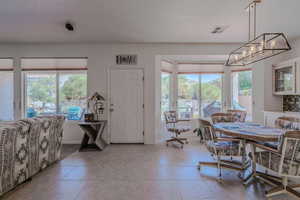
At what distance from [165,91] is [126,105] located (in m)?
1.32

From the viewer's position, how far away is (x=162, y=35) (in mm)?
3994

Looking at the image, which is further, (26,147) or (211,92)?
(211,92)

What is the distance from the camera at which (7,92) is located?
4.71 m

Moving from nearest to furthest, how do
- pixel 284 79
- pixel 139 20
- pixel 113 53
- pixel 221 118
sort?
pixel 139 20
pixel 221 118
pixel 284 79
pixel 113 53

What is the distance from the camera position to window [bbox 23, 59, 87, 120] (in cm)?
479

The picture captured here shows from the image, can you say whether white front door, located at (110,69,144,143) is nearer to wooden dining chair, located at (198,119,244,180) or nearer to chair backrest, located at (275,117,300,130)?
wooden dining chair, located at (198,119,244,180)

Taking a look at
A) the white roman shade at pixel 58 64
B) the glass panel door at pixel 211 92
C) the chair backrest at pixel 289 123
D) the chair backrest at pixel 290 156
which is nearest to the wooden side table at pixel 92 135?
the white roman shade at pixel 58 64

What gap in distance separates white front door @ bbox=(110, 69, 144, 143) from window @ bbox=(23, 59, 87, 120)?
940 mm

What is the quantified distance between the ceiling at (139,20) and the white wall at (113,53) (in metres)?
0.27

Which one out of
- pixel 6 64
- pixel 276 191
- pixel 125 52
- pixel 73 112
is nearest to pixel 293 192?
pixel 276 191

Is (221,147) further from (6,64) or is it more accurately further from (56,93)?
(6,64)

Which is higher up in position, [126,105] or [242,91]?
[242,91]

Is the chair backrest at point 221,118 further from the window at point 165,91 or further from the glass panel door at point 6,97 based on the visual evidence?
the glass panel door at point 6,97

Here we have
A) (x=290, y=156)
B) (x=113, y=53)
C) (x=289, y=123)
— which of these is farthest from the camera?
(x=113, y=53)
